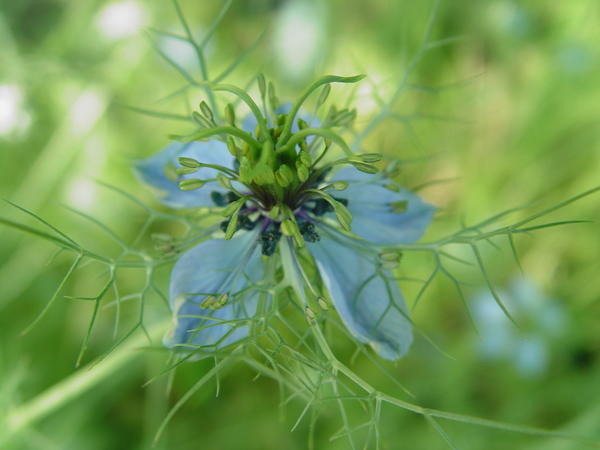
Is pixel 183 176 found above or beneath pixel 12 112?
beneath

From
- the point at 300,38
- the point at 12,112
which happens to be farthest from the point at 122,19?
the point at 300,38

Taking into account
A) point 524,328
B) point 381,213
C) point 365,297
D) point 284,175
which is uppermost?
point 524,328

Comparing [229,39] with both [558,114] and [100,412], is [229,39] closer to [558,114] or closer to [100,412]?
[558,114]

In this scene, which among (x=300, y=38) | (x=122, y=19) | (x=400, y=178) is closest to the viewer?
(x=400, y=178)

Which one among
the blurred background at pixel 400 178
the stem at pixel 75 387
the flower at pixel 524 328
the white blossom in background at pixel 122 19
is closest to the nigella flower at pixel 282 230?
the stem at pixel 75 387

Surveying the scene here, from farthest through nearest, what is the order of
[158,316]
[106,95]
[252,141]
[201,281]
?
[106,95]
[158,316]
[201,281]
[252,141]

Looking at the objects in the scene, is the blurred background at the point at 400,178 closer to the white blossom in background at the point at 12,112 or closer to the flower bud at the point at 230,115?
the white blossom in background at the point at 12,112

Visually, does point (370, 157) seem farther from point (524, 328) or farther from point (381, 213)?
point (524, 328)

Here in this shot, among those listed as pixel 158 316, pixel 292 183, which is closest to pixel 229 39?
pixel 158 316
